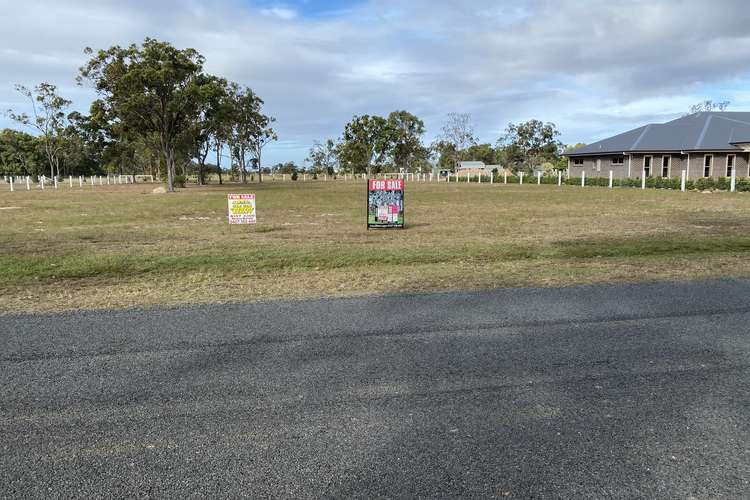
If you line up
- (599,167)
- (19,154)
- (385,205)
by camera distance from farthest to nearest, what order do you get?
1. (19,154)
2. (599,167)
3. (385,205)

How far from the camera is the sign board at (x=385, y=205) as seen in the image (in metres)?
13.9

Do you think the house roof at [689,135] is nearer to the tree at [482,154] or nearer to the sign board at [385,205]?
the sign board at [385,205]

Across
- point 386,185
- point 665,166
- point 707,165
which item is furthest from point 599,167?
point 386,185

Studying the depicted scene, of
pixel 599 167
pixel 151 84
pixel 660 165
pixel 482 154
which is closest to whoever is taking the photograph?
pixel 151 84

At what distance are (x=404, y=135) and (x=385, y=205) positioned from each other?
76.4 metres

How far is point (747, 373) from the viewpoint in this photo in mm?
4090

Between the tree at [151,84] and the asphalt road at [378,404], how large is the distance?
3612 cm

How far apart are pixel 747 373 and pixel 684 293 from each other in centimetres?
262

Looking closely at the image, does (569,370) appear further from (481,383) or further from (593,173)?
(593,173)

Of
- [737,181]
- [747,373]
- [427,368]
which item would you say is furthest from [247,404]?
[737,181]

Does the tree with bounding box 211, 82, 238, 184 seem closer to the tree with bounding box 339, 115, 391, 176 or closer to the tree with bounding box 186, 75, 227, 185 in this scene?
the tree with bounding box 186, 75, 227, 185

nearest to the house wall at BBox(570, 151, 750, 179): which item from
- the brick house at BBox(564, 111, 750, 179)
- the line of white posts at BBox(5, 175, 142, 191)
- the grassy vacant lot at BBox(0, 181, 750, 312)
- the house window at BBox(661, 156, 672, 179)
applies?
the brick house at BBox(564, 111, 750, 179)

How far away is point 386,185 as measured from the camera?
46.5 feet

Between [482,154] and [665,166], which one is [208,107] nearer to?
[665,166]
